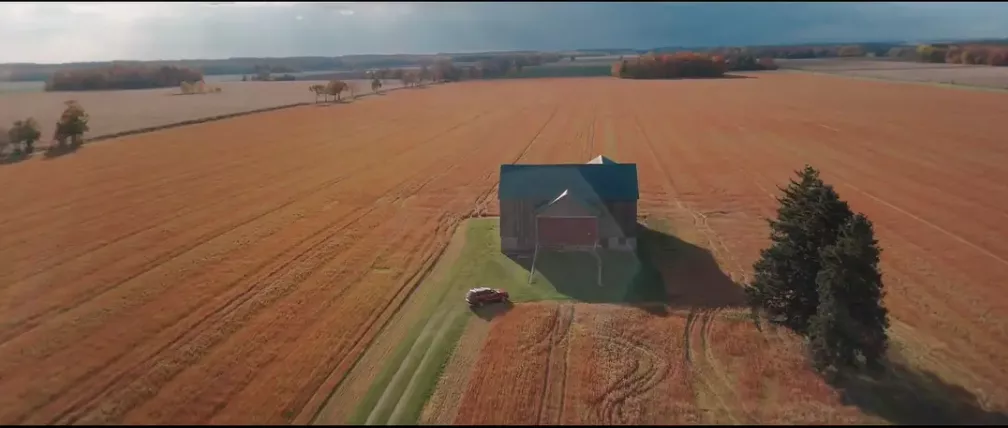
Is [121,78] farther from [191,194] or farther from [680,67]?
[680,67]

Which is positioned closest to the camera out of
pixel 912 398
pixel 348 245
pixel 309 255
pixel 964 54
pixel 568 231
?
pixel 912 398

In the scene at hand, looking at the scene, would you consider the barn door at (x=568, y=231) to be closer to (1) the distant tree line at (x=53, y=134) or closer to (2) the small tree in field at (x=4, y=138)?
(1) the distant tree line at (x=53, y=134)

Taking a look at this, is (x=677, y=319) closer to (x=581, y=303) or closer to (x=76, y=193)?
(x=581, y=303)

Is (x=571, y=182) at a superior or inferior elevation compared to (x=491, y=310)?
superior

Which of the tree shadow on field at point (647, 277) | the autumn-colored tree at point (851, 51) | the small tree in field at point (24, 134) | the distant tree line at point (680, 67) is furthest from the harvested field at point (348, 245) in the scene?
the autumn-colored tree at point (851, 51)

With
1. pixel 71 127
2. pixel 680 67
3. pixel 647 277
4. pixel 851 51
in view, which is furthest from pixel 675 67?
pixel 647 277

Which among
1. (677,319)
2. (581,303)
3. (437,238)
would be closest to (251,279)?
(437,238)
